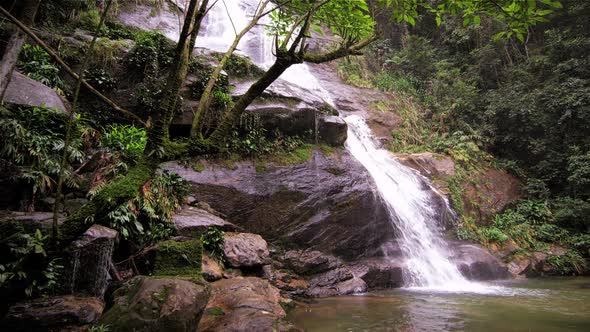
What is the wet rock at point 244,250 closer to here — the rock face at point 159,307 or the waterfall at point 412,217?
the rock face at point 159,307

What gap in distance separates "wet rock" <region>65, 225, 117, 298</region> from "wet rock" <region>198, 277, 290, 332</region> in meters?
1.63

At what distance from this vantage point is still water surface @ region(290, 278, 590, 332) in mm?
5152

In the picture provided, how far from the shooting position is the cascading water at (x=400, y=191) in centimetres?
937

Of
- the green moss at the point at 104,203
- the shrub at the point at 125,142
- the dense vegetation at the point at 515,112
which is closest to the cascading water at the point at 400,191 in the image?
the dense vegetation at the point at 515,112

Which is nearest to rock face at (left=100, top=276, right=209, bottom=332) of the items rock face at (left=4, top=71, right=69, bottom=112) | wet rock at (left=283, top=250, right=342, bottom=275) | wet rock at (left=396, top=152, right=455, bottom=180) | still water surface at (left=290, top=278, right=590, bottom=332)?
still water surface at (left=290, top=278, right=590, bottom=332)

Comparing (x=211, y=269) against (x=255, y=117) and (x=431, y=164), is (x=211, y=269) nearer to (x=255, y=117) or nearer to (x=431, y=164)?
(x=255, y=117)

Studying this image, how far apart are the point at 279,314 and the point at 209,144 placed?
276 centimetres

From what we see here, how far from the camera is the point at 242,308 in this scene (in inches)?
190

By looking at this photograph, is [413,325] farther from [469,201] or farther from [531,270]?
[469,201]

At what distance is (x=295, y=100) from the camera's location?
11109 mm

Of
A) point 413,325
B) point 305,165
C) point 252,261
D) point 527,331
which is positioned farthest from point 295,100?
point 527,331

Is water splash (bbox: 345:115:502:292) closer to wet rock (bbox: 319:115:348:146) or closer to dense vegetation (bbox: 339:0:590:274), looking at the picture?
wet rock (bbox: 319:115:348:146)

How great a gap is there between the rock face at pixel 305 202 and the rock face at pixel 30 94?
98.9 inches

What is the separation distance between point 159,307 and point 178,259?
4.59 ft
